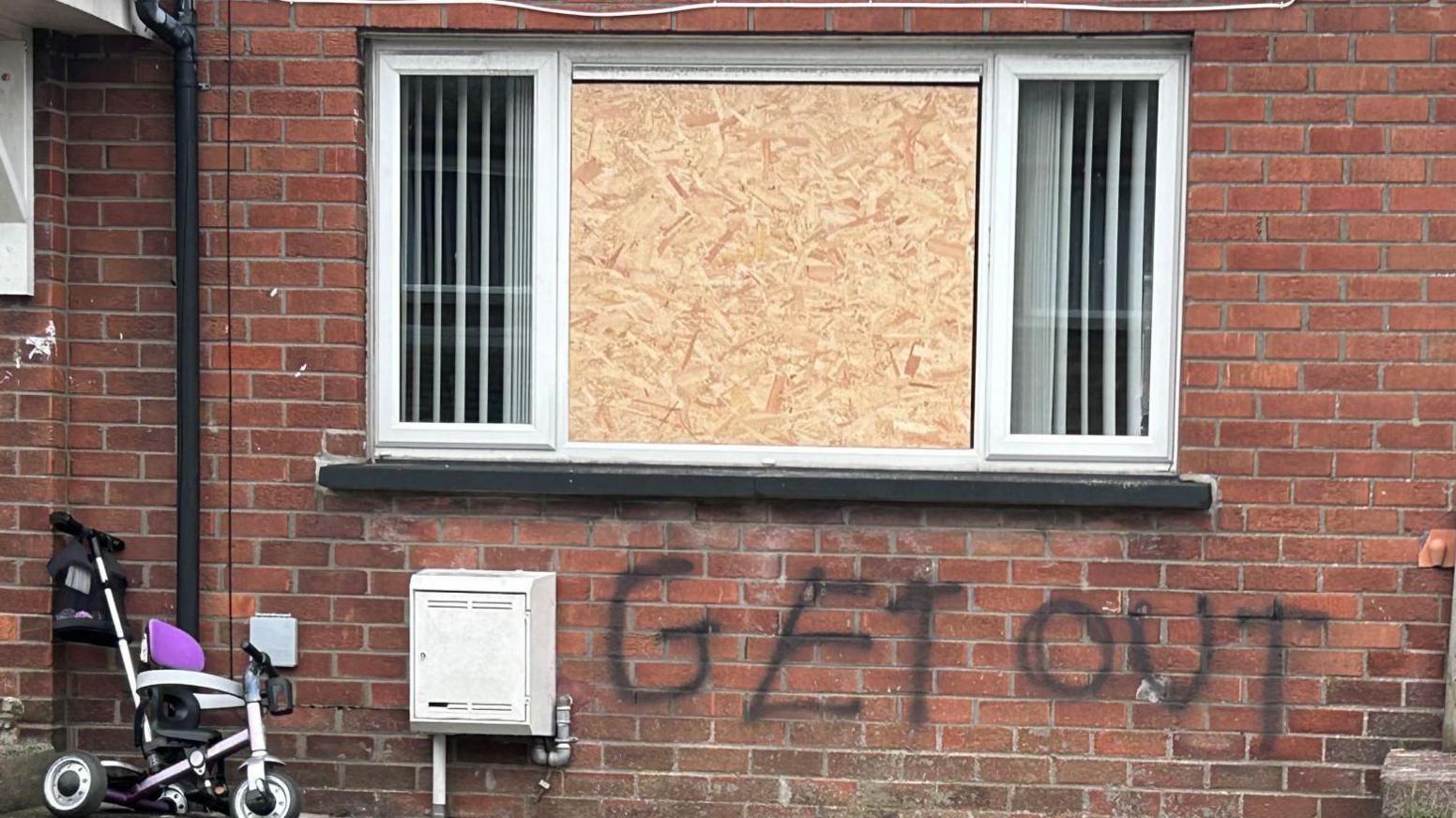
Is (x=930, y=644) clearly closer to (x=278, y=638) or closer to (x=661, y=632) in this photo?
(x=661, y=632)

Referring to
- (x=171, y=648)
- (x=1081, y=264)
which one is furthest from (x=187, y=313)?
(x=1081, y=264)

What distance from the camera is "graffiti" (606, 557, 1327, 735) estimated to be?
459 cm

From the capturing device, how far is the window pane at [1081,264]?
186 inches

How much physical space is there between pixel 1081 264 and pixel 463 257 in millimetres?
2167

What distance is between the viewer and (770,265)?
189 inches

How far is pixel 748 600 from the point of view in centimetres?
471

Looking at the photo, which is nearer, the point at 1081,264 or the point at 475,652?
the point at 475,652

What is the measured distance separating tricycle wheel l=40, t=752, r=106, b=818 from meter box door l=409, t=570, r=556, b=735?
38.9 inches

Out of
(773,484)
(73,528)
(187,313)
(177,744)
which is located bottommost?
(177,744)

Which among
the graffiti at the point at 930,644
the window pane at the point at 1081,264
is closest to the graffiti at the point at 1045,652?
the graffiti at the point at 930,644

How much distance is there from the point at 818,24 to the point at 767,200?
0.61 metres

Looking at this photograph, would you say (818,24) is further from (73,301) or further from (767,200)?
(73,301)

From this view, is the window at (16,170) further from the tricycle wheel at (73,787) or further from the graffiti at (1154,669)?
the graffiti at (1154,669)

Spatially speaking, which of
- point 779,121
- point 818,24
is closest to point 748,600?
point 779,121
